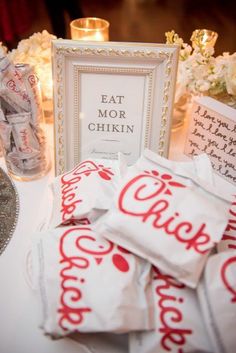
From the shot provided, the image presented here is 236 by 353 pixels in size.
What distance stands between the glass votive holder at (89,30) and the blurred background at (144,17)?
1.34m

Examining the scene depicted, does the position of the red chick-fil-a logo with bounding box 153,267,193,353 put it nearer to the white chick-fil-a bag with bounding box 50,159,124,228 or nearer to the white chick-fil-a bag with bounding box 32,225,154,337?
the white chick-fil-a bag with bounding box 32,225,154,337

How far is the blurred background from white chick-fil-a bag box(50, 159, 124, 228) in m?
2.02

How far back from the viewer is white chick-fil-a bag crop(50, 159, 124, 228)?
2.50 ft

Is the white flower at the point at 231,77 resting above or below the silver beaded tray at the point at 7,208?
above

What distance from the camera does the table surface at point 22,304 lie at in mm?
697

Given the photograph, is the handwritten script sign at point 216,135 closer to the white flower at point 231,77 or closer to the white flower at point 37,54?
the white flower at point 231,77

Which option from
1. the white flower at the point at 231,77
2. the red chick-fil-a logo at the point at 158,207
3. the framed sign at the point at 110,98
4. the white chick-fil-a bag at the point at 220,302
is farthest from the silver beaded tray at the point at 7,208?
the white flower at the point at 231,77

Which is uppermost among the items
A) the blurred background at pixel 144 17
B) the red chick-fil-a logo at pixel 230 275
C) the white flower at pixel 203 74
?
the white flower at pixel 203 74

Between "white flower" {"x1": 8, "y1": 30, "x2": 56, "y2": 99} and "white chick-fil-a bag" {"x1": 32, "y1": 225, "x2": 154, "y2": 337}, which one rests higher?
"white flower" {"x1": 8, "y1": 30, "x2": 56, "y2": 99}

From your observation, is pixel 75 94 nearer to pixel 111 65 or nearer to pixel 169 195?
pixel 111 65

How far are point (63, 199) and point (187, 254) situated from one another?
12.2 inches

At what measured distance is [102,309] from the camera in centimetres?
61

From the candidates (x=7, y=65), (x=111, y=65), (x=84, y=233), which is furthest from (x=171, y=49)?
(x=84, y=233)

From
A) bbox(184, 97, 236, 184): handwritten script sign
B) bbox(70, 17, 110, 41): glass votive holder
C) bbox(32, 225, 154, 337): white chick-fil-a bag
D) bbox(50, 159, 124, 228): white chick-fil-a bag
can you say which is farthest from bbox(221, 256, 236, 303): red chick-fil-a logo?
bbox(70, 17, 110, 41): glass votive holder
